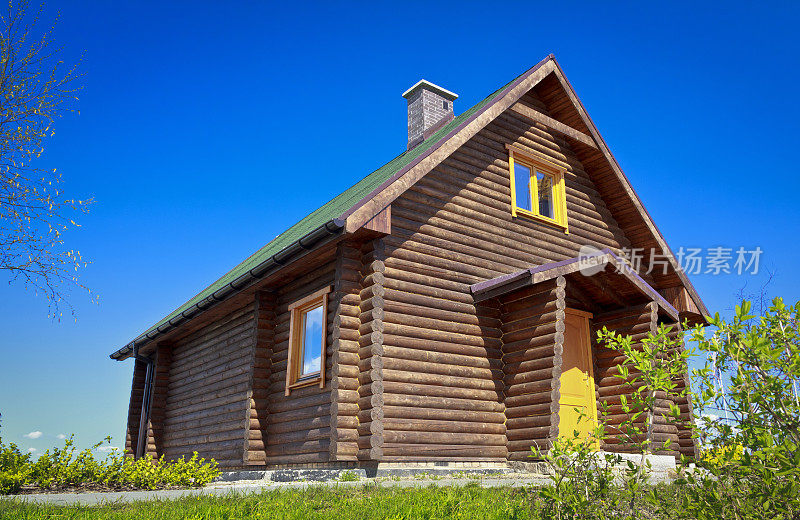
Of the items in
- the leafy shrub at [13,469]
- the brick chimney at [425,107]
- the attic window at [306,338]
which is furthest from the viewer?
the brick chimney at [425,107]

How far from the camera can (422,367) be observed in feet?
31.3

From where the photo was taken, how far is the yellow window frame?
1207 cm

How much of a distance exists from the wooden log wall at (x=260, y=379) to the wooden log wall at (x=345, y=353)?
7.10ft

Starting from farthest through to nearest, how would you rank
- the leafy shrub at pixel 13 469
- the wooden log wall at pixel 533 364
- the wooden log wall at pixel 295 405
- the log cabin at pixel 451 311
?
1. the wooden log wall at pixel 533 364
2. the wooden log wall at pixel 295 405
3. the log cabin at pixel 451 311
4. the leafy shrub at pixel 13 469

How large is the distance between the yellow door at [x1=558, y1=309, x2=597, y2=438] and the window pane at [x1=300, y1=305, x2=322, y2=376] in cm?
436

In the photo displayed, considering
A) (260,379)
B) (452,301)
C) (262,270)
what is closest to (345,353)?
(452,301)

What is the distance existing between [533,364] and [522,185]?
159 inches

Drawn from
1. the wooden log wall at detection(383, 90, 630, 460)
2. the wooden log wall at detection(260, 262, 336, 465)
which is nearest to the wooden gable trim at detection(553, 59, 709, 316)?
the wooden log wall at detection(383, 90, 630, 460)

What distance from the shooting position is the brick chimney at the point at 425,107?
15.4m

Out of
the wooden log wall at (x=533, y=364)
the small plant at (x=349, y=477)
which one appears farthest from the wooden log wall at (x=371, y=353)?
the wooden log wall at (x=533, y=364)

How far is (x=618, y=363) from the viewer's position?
11805mm

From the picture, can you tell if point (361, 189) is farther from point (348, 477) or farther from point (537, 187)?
point (348, 477)

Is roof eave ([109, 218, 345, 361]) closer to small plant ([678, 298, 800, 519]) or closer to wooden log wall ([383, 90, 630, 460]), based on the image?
wooden log wall ([383, 90, 630, 460])

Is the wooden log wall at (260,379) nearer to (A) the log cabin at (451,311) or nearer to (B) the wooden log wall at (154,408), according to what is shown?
(A) the log cabin at (451,311)
